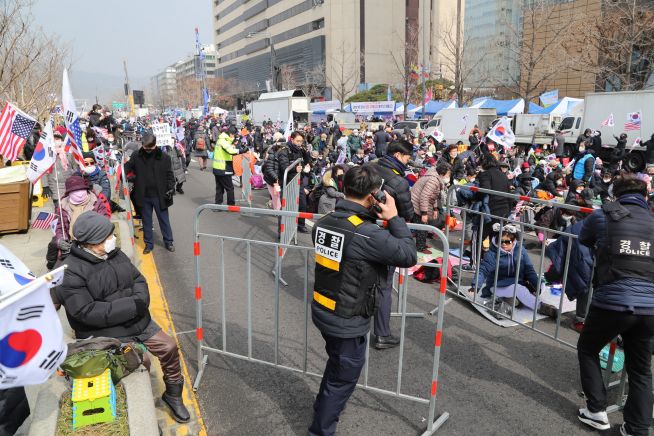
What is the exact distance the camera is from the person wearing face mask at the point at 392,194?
15.6 feet

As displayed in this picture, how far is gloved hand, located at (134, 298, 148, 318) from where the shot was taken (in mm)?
3312

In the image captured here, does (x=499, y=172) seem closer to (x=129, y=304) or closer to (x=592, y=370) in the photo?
(x=592, y=370)

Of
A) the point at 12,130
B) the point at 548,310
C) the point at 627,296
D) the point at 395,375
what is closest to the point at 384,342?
the point at 395,375

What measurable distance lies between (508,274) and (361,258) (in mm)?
3587

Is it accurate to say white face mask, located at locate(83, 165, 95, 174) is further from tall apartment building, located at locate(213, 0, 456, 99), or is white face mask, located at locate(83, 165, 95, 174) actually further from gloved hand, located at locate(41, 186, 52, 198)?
tall apartment building, located at locate(213, 0, 456, 99)

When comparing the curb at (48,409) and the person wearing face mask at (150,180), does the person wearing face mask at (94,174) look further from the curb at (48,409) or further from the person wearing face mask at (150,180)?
the curb at (48,409)

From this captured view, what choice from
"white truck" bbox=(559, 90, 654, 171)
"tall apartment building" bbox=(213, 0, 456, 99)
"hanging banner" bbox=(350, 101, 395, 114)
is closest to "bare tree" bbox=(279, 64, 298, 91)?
"tall apartment building" bbox=(213, 0, 456, 99)

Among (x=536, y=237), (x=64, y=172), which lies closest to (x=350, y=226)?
(x=536, y=237)

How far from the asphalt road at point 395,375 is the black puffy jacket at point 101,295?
1040mm

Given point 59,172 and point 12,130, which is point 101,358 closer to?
point 12,130

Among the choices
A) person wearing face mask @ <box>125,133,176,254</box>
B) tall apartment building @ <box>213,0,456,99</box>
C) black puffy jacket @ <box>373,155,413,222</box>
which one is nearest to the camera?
black puffy jacket @ <box>373,155,413,222</box>

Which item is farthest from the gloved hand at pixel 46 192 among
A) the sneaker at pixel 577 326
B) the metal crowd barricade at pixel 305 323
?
the sneaker at pixel 577 326

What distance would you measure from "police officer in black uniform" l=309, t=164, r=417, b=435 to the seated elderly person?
1267mm

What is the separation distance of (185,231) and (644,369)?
316 inches
